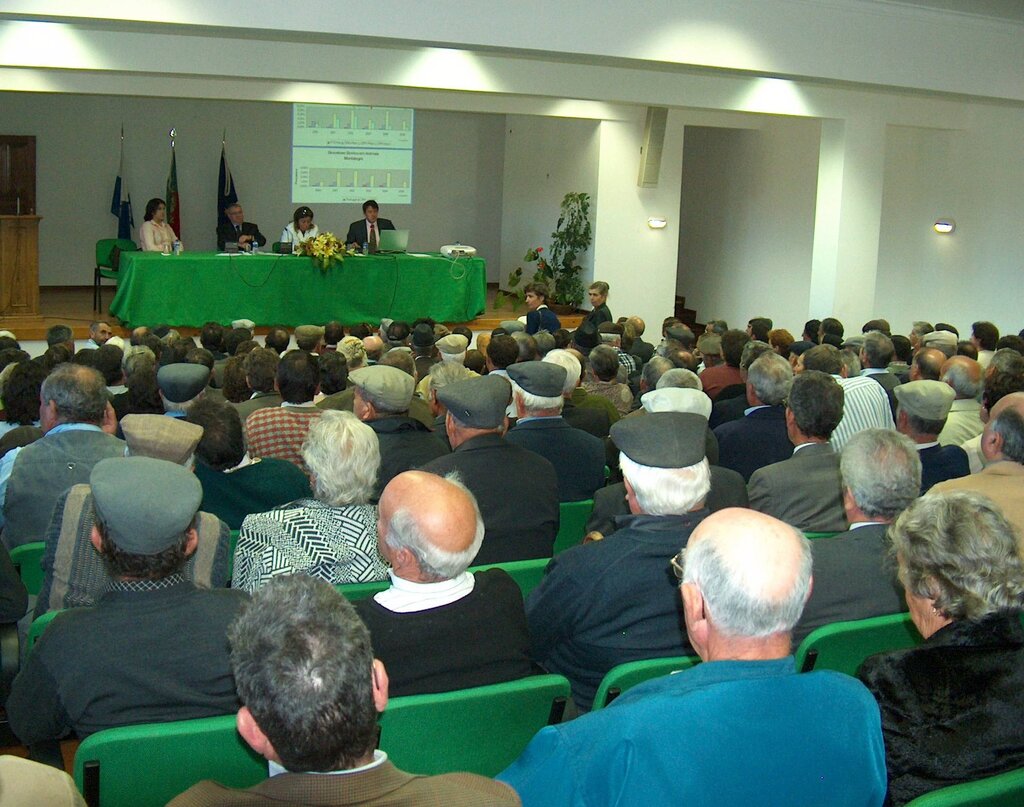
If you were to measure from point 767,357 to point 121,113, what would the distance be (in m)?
12.2

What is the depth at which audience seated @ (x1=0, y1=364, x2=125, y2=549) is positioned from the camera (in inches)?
148

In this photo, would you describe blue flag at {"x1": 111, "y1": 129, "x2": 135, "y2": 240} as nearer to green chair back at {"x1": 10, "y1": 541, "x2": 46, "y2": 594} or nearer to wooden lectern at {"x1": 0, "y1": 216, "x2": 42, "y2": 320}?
wooden lectern at {"x1": 0, "y1": 216, "x2": 42, "y2": 320}

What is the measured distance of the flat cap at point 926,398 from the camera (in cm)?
455

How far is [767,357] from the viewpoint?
511cm

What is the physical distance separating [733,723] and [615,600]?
1.09 meters

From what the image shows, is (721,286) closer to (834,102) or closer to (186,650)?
(834,102)

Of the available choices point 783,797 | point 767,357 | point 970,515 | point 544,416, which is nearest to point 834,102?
point 767,357

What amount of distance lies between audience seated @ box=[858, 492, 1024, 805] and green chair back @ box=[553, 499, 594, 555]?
1.84m

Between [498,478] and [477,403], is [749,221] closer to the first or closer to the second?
[477,403]

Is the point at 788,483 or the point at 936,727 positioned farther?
the point at 788,483

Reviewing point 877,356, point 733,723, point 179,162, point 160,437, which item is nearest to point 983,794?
point 733,723

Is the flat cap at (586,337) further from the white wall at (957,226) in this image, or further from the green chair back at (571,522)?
the white wall at (957,226)

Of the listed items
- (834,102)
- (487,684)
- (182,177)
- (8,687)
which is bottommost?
(8,687)

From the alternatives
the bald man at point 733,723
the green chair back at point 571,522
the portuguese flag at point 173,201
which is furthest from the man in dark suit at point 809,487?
the portuguese flag at point 173,201
